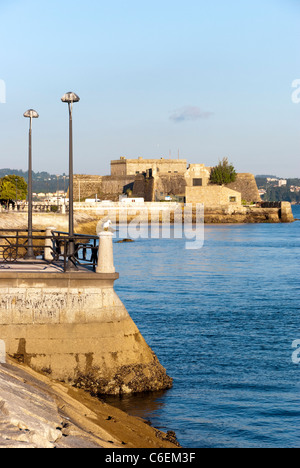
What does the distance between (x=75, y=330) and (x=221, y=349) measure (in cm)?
653

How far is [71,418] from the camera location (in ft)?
37.2

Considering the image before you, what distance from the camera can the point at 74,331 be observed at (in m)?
15.5

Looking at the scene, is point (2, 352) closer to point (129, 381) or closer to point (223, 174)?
point (129, 381)

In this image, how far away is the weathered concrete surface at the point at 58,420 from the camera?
9320 mm

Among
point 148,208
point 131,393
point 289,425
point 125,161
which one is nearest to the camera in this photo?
point 289,425

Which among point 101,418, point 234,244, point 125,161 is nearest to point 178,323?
point 101,418

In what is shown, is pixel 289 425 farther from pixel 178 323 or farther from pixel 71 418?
pixel 178 323

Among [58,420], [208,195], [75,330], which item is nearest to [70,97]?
[75,330]

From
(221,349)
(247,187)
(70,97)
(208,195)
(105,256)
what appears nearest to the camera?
(105,256)

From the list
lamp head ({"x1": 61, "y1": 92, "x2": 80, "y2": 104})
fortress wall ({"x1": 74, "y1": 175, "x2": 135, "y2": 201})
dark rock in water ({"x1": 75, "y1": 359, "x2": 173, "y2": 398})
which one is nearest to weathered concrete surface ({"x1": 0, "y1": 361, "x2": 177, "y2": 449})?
dark rock in water ({"x1": 75, "y1": 359, "x2": 173, "y2": 398})

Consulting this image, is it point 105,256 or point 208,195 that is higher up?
point 208,195

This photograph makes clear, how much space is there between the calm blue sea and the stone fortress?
7743 cm

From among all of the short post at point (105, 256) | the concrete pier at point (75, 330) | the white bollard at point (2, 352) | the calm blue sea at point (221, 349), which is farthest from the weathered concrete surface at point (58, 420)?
the short post at point (105, 256)
